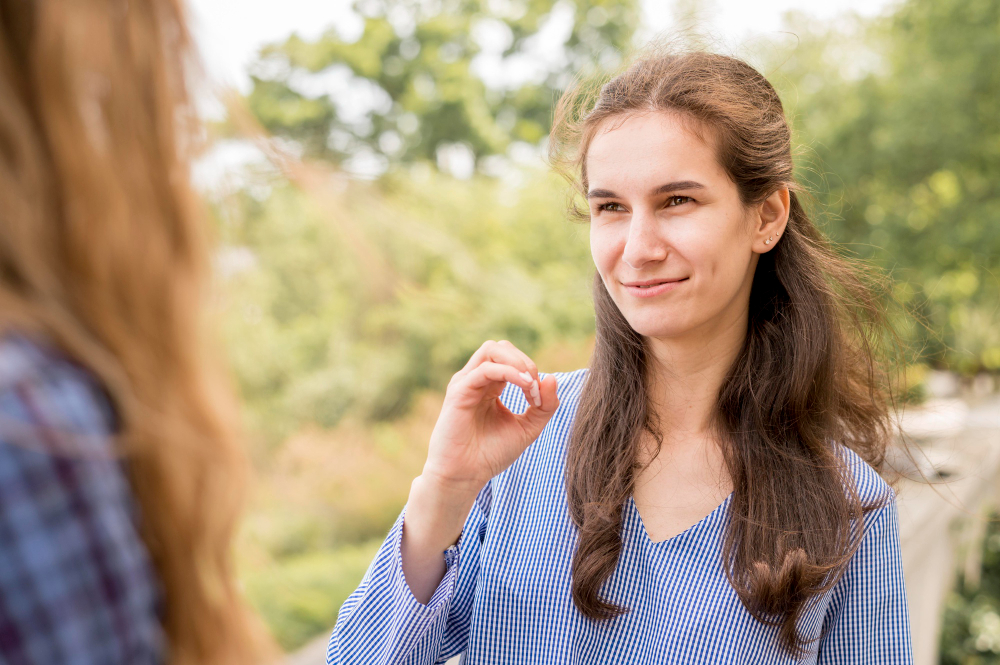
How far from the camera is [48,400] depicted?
47cm

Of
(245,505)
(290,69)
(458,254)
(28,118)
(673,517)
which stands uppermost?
(290,69)

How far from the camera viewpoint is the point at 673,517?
1.43 m

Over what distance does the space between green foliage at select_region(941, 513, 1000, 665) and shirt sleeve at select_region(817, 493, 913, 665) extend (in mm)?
6330

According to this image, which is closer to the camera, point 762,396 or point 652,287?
point 652,287

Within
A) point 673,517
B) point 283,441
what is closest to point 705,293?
point 673,517

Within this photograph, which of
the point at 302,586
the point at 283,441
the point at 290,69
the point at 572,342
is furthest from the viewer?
the point at 290,69

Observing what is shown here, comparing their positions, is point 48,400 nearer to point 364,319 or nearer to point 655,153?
point 655,153

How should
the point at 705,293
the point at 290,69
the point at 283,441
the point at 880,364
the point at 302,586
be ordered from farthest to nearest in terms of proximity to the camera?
the point at 290,69, the point at 283,441, the point at 302,586, the point at 880,364, the point at 705,293

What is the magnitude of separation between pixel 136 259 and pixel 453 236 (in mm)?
7546

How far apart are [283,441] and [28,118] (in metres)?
6.59

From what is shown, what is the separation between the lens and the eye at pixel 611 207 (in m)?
1.44

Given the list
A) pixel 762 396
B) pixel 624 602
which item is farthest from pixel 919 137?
pixel 624 602

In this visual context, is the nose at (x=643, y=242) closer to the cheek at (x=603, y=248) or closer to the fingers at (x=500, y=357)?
the cheek at (x=603, y=248)

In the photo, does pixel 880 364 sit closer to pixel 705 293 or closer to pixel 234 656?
pixel 705 293
